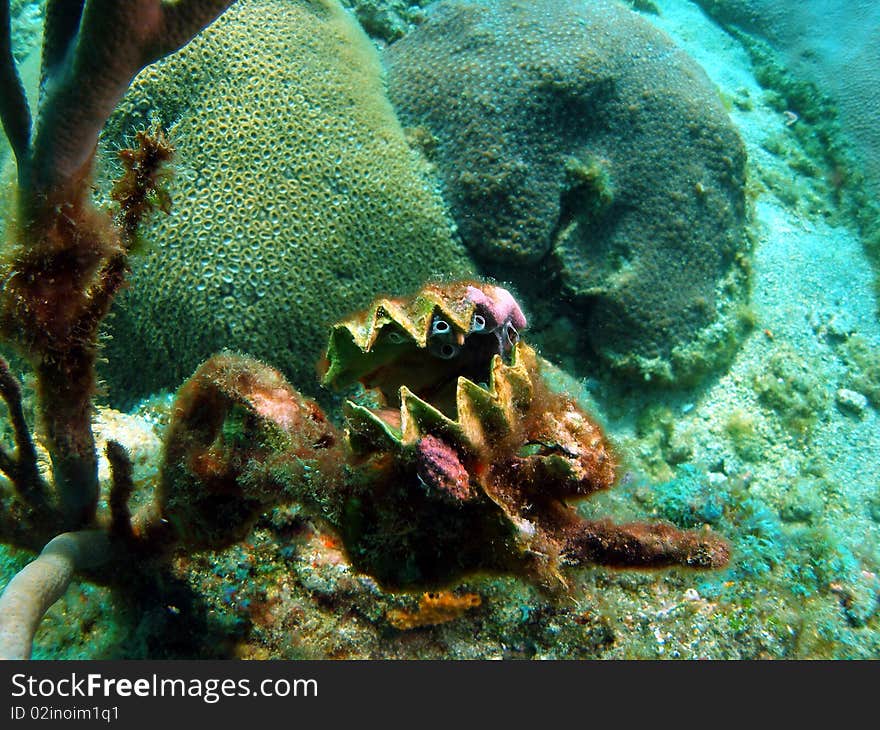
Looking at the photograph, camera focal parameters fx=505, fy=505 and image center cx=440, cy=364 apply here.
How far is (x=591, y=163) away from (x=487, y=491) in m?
3.98

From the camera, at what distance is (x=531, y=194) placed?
14.2 feet

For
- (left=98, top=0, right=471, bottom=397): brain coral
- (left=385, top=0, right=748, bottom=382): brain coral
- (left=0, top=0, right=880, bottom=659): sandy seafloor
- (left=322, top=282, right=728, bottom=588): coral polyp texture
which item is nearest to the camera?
(left=322, top=282, right=728, bottom=588): coral polyp texture

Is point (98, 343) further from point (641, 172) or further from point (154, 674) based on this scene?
point (641, 172)

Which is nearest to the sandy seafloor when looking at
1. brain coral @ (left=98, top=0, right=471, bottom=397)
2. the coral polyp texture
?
the coral polyp texture

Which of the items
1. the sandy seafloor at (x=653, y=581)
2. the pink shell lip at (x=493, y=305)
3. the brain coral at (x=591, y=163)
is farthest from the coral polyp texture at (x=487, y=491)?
the brain coral at (x=591, y=163)

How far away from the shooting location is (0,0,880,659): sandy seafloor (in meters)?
2.09

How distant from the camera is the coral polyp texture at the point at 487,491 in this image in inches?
54.8

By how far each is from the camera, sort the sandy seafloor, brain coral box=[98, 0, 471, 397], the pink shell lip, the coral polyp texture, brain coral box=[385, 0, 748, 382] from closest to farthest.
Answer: the coral polyp texture, the pink shell lip, the sandy seafloor, brain coral box=[98, 0, 471, 397], brain coral box=[385, 0, 748, 382]

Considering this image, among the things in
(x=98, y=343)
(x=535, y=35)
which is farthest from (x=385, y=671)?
(x=535, y=35)

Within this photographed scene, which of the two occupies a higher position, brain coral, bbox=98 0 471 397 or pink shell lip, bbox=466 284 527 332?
pink shell lip, bbox=466 284 527 332

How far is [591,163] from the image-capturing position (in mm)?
4500

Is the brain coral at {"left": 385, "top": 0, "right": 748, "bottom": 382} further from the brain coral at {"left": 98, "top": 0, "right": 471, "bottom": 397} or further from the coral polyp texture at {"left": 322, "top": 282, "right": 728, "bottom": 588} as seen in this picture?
the coral polyp texture at {"left": 322, "top": 282, "right": 728, "bottom": 588}

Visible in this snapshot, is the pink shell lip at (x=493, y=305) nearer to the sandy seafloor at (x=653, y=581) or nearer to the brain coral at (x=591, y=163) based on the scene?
the sandy seafloor at (x=653, y=581)

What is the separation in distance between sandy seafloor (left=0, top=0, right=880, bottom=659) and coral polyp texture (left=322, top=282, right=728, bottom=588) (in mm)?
276
